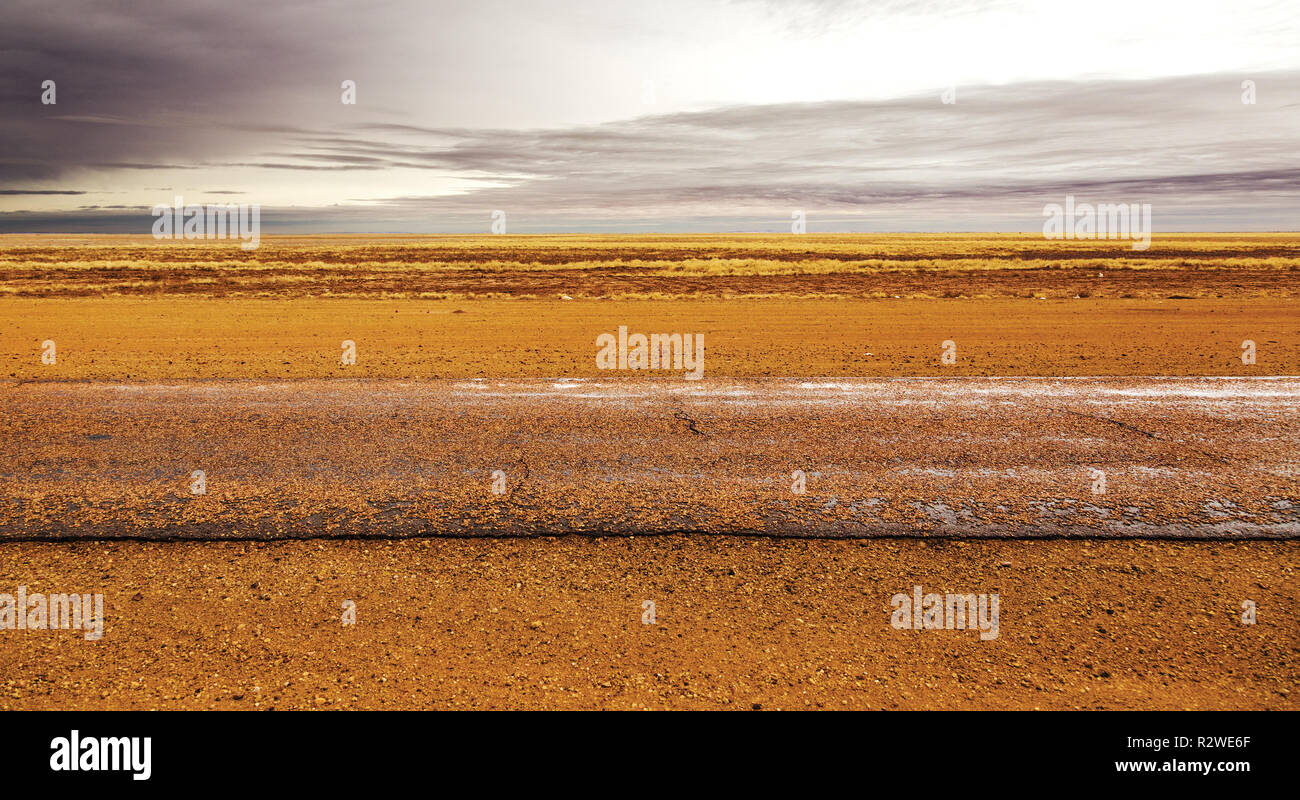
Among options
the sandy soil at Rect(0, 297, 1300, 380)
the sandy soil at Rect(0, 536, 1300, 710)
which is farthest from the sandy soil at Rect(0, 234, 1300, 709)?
the sandy soil at Rect(0, 297, 1300, 380)

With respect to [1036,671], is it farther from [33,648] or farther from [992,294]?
[992,294]

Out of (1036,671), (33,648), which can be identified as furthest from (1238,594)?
(33,648)

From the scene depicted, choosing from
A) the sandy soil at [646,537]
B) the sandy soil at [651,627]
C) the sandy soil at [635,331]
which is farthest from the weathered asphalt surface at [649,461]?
the sandy soil at [635,331]

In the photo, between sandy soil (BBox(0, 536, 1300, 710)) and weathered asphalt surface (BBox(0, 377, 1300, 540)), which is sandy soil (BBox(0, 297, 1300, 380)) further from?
sandy soil (BBox(0, 536, 1300, 710))

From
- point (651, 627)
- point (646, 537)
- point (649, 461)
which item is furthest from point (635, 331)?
point (651, 627)

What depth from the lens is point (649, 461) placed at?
599 centimetres

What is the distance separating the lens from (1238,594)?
155 inches

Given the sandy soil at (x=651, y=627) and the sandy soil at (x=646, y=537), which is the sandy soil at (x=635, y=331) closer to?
the sandy soil at (x=646, y=537)

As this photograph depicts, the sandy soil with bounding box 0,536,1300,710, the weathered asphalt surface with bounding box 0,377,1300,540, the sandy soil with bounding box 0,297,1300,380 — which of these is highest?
the sandy soil with bounding box 0,297,1300,380

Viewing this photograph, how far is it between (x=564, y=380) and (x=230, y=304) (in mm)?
17249

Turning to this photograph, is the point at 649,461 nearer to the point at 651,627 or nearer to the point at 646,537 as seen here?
the point at 646,537

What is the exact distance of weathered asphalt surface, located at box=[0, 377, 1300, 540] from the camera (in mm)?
4832

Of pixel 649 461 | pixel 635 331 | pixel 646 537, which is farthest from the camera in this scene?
pixel 635 331
